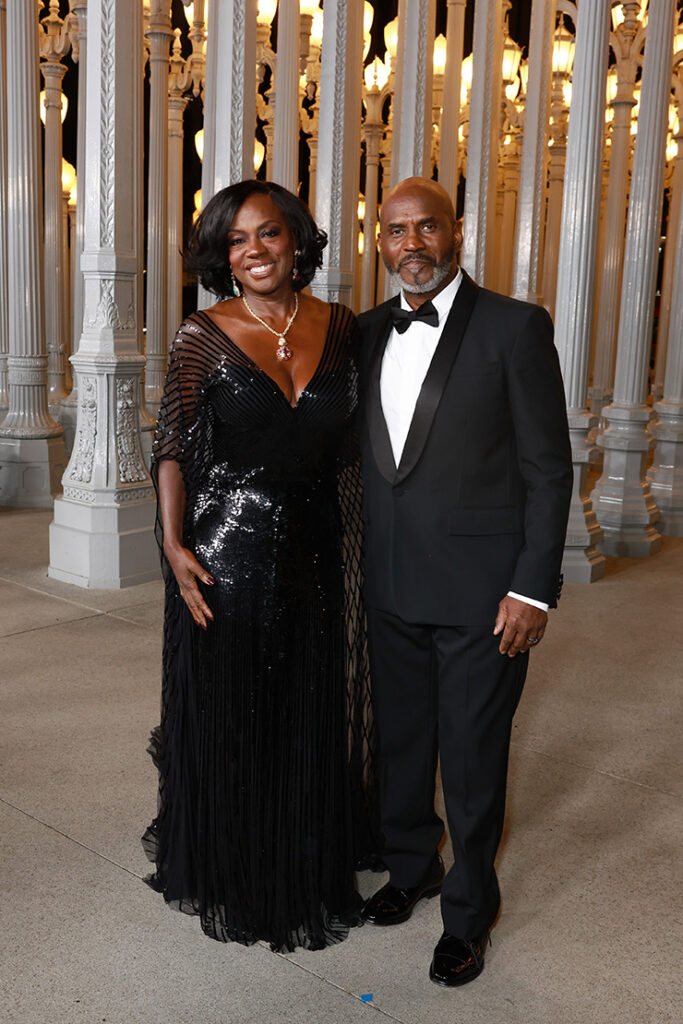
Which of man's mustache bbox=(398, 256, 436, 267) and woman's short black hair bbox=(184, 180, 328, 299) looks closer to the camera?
man's mustache bbox=(398, 256, 436, 267)

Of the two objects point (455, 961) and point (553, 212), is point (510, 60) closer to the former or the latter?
point (553, 212)

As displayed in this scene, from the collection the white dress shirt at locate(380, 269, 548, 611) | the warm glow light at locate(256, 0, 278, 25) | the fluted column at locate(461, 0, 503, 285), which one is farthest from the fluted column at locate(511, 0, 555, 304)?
the white dress shirt at locate(380, 269, 548, 611)

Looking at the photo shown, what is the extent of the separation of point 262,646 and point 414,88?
791 cm

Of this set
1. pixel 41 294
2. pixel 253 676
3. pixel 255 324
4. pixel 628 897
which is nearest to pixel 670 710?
pixel 628 897

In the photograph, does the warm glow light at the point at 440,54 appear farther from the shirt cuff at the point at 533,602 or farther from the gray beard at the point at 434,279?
the shirt cuff at the point at 533,602

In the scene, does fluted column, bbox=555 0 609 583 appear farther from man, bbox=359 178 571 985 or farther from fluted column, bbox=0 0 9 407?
fluted column, bbox=0 0 9 407

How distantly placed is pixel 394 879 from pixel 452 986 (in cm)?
42

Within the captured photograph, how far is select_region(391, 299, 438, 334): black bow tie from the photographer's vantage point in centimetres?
271

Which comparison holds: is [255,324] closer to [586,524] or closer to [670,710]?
[670,710]

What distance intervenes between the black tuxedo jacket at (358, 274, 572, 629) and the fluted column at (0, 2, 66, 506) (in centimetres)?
755

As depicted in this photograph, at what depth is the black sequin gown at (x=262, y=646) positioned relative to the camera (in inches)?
113

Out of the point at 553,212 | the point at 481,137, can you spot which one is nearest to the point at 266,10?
the point at 481,137

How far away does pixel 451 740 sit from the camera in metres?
2.88

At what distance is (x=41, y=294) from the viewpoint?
9.76m
